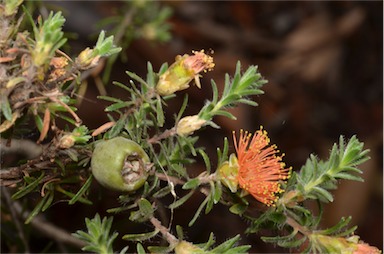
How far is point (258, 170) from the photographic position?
1146 mm

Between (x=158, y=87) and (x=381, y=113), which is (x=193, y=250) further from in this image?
(x=381, y=113)

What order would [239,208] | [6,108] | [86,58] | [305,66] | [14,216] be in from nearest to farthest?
[6,108] < [86,58] < [239,208] < [14,216] < [305,66]

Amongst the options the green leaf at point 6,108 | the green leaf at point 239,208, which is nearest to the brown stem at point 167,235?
the green leaf at point 239,208

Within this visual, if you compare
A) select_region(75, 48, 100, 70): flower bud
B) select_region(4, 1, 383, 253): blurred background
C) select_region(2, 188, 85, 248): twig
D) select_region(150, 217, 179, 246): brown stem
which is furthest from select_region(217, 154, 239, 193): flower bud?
select_region(4, 1, 383, 253): blurred background

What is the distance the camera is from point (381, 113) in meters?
3.65

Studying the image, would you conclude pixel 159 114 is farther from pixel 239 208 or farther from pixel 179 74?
pixel 239 208

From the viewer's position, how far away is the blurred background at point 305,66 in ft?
11.2

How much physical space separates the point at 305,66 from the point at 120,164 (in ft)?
9.58

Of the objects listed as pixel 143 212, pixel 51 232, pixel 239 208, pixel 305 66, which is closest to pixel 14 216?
pixel 51 232

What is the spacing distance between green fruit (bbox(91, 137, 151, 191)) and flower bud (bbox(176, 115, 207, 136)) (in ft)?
0.29

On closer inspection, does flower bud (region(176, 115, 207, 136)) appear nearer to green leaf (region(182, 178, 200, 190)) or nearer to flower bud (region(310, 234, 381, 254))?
green leaf (region(182, 178, 200, 190))

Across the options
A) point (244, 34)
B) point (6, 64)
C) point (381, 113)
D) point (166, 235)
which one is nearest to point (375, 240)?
point (381, 113)

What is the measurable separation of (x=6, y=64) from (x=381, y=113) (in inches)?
119

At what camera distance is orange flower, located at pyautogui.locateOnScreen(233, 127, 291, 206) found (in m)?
1.12
